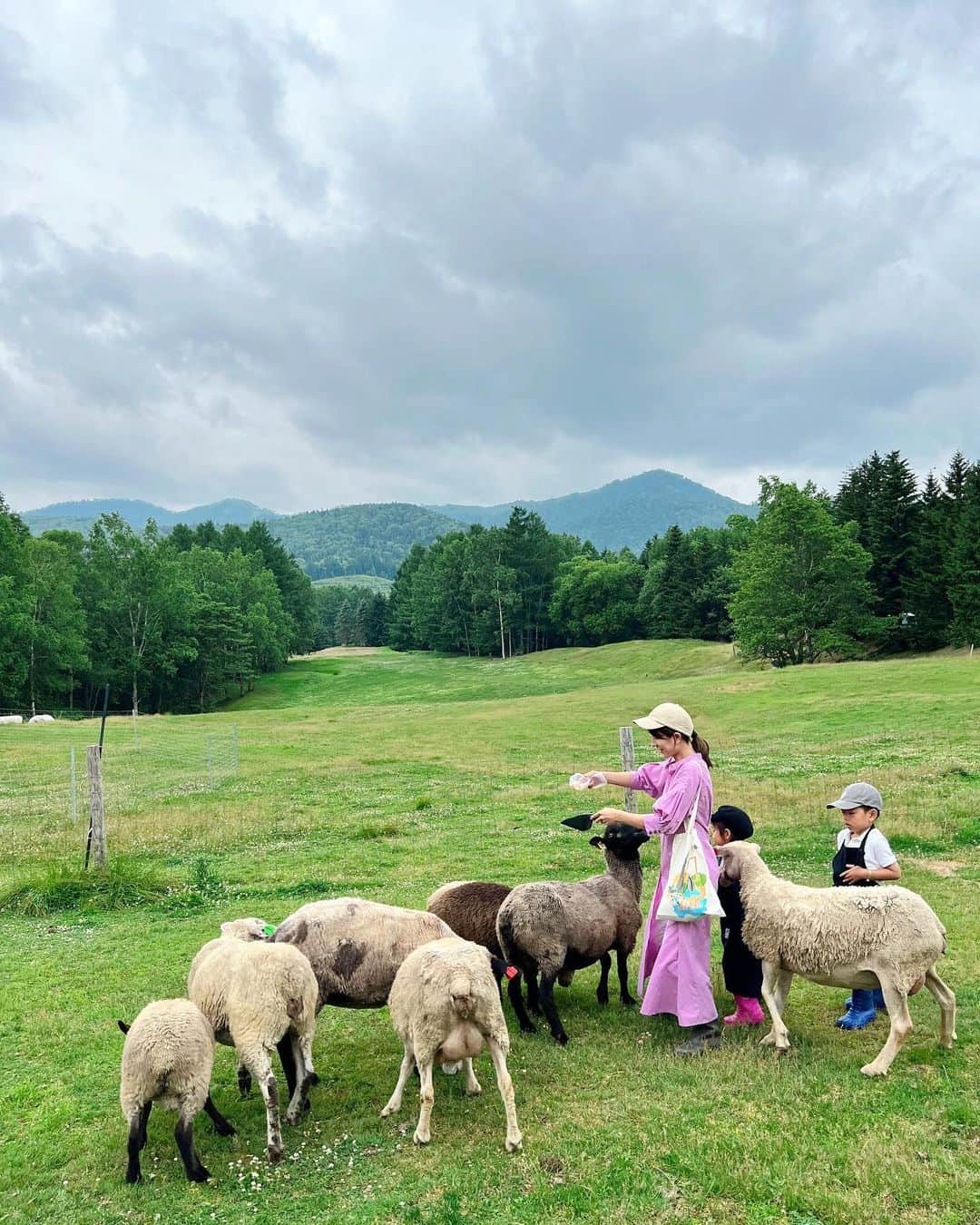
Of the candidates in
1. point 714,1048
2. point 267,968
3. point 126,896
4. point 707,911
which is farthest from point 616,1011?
point 126,896

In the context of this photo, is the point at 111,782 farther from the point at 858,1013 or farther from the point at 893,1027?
the point at 893,1027

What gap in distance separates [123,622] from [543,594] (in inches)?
1981

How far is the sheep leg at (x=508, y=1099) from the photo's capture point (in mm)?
5461

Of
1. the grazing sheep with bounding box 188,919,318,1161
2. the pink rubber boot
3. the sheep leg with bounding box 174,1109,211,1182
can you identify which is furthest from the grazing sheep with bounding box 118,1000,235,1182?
the pink rubber boot

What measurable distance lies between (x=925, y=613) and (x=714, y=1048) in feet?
204

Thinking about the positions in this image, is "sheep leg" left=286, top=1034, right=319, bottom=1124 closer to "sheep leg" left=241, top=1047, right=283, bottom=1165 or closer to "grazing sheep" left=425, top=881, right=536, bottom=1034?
"sheep leg" left=241, top=1047, right=283, bottom=1165

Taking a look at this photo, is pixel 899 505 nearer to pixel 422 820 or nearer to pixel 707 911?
pixel 422 820

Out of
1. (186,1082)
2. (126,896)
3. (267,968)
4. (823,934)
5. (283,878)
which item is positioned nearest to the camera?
(186,1082)

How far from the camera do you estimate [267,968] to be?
6113 mm

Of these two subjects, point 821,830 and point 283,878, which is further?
point 821,830

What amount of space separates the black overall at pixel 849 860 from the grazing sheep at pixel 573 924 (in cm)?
190

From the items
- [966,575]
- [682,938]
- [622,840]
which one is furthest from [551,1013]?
[966,575]

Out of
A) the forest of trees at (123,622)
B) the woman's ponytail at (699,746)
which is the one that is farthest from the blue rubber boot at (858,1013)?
the forest of trees at (123,622)

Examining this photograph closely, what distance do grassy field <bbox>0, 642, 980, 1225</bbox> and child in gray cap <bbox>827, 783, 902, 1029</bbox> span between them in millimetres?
412
